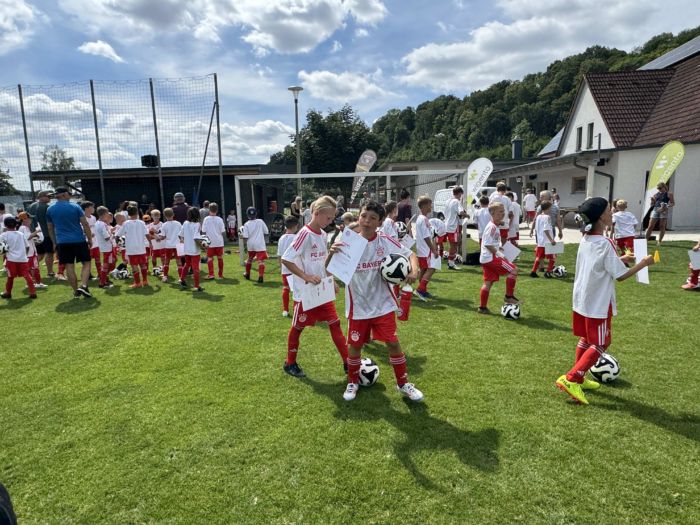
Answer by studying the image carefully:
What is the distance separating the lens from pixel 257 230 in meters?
10.3

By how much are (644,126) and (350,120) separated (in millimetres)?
27744

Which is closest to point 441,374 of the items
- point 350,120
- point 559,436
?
point 559,436

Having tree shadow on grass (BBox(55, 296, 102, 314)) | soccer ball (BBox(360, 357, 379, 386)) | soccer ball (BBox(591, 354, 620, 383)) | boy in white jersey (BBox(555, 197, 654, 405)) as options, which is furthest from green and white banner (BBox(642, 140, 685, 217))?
tree shadow on grass (BBox(55, 296, 102, 314))

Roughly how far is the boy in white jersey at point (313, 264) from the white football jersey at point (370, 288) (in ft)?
1.51

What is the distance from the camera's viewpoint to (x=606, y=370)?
173 inches

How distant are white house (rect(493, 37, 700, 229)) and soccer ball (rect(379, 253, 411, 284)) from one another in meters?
19.1

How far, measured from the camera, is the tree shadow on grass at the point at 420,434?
3.19m

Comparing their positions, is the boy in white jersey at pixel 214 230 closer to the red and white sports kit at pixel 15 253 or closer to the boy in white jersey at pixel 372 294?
the red and white sports kit at pixel 15 253

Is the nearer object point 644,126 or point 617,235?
point 617,235

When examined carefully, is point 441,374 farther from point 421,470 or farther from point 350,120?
point 350,120

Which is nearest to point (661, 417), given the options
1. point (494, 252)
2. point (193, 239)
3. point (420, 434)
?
point (420, 434)

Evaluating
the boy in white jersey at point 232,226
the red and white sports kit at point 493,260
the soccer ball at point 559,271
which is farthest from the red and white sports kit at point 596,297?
the boy in white jersey at point 232,226

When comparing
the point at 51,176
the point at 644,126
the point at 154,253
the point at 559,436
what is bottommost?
the point at 559,436

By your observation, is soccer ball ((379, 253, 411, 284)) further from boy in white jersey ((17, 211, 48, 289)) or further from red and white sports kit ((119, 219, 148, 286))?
boy in white jersey ((17, 211, 48, 289))
